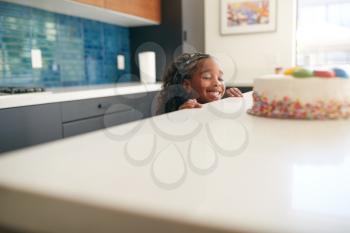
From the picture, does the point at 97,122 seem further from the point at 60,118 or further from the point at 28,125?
the point at 28,125

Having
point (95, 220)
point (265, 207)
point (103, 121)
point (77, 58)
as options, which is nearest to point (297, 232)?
point (265, 207)

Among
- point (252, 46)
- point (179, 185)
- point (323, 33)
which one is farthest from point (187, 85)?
point (323, 33)

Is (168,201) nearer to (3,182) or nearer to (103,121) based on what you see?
(3,182)

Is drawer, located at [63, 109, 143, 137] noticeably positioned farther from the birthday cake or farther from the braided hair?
the birthday cake

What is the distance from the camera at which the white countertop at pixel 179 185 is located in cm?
23

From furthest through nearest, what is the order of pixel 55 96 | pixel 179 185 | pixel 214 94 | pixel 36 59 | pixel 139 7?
1. pixel 139 7
2. pixel 36 59
3. pixel 55 96
4. pixel 214 94
5. pixel 179 185

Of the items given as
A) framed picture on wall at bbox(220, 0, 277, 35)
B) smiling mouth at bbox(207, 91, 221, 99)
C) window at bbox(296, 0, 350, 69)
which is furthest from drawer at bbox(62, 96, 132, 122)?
window at bbox(296, 0, 350, 69)

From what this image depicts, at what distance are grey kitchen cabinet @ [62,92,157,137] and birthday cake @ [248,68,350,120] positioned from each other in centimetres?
148

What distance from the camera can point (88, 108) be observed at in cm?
211

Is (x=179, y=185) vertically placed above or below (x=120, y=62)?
below

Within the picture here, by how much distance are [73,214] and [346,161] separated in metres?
0.30

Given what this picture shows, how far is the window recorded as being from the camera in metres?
3.42

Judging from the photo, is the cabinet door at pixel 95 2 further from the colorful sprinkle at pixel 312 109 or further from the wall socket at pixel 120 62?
the colorful sprinkle at pixel 312 109

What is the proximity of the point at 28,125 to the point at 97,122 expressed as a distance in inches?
21.5
